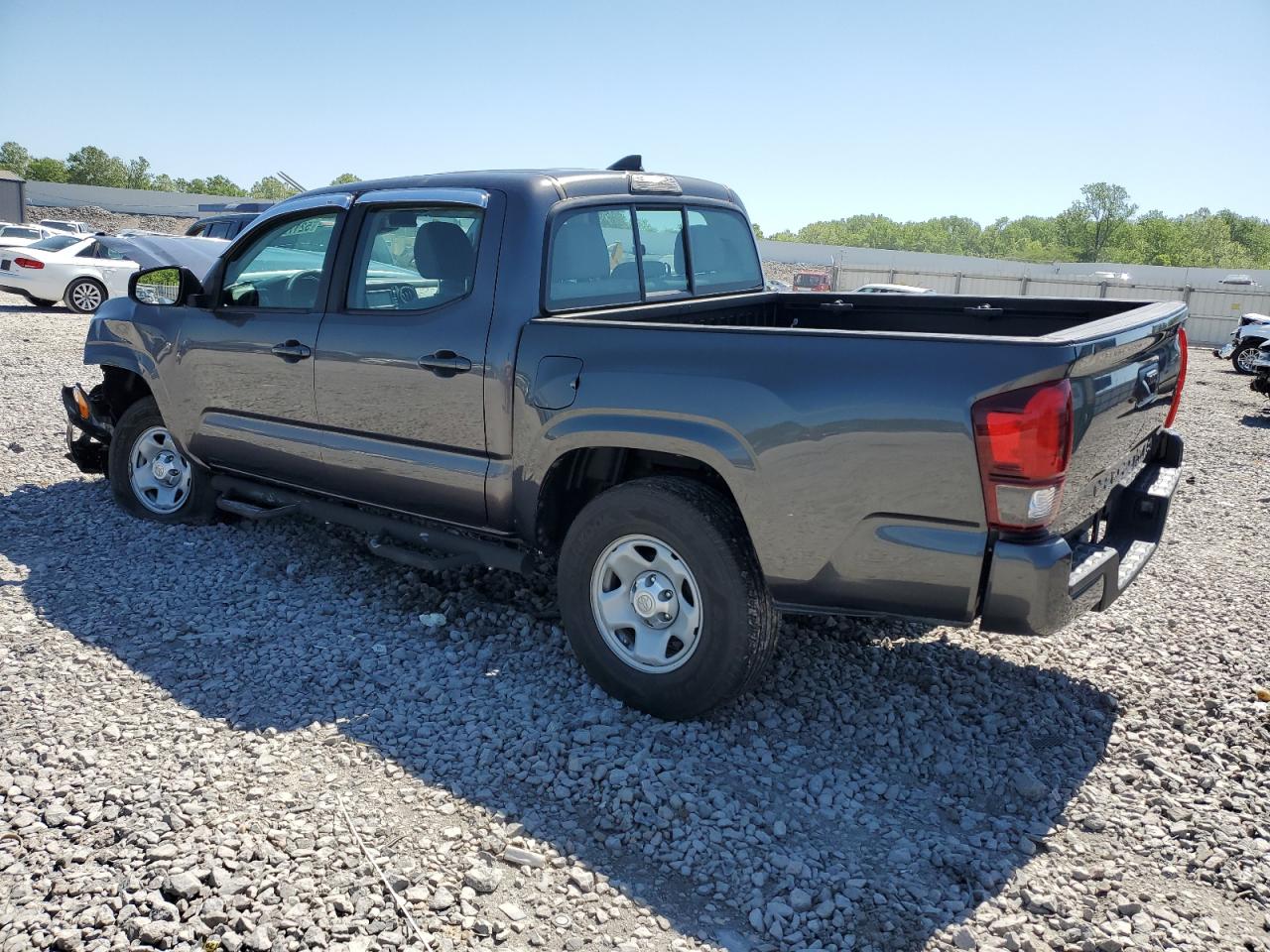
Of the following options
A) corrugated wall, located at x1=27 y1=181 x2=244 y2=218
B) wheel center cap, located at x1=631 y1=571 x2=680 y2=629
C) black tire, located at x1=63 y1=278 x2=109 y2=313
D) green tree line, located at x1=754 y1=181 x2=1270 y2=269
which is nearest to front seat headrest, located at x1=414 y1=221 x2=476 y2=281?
wheel center cap, located at x1=631 y1=571 x2=680 y2=629

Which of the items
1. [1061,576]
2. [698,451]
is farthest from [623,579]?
[1061,576]

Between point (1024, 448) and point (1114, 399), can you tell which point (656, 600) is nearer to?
point (1024, 448)

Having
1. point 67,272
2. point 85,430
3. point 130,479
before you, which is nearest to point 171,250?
point 67,272

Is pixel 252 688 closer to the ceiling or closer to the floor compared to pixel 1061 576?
closer to the floor

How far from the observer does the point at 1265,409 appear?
13.7 meters

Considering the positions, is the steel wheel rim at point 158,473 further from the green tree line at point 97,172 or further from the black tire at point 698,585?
the green tree line at point 97,172

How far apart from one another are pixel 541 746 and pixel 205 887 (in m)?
1.20

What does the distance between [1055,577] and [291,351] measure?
356 cm

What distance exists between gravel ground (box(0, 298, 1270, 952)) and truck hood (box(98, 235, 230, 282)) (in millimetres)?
10713

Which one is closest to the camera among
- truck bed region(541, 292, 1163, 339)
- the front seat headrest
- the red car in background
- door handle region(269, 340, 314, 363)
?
the front seat headrest

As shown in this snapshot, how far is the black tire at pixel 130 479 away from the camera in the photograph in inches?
226

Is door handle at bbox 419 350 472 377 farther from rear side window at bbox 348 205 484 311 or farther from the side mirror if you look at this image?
the side mirror

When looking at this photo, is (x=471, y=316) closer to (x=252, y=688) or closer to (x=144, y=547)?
(x=252, y=688)

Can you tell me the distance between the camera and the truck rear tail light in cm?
284
